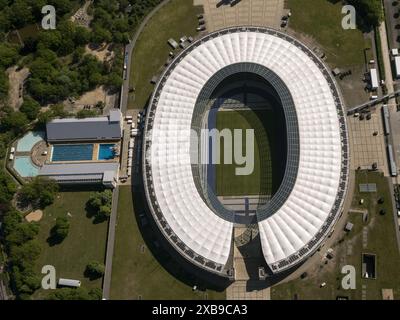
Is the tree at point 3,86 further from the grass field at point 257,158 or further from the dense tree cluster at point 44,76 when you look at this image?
the grass field at point 257,158

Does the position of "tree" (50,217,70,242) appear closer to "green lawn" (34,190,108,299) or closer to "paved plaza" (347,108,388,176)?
"green lawn" (34,190,108,299)

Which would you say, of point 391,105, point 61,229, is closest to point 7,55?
point 61,229

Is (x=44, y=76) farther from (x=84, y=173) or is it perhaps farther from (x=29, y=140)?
(x=84, y=173)

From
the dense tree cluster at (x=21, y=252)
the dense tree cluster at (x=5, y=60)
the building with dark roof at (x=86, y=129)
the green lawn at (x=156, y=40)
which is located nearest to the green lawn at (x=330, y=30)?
the green lawn at (x=156, y=40)

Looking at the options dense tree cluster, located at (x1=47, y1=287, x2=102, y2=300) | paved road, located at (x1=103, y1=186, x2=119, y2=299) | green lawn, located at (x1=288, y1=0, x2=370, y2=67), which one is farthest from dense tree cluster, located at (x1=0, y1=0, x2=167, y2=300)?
green lawn, located at (x1=288, y1=0, x2=370, y2=67)
